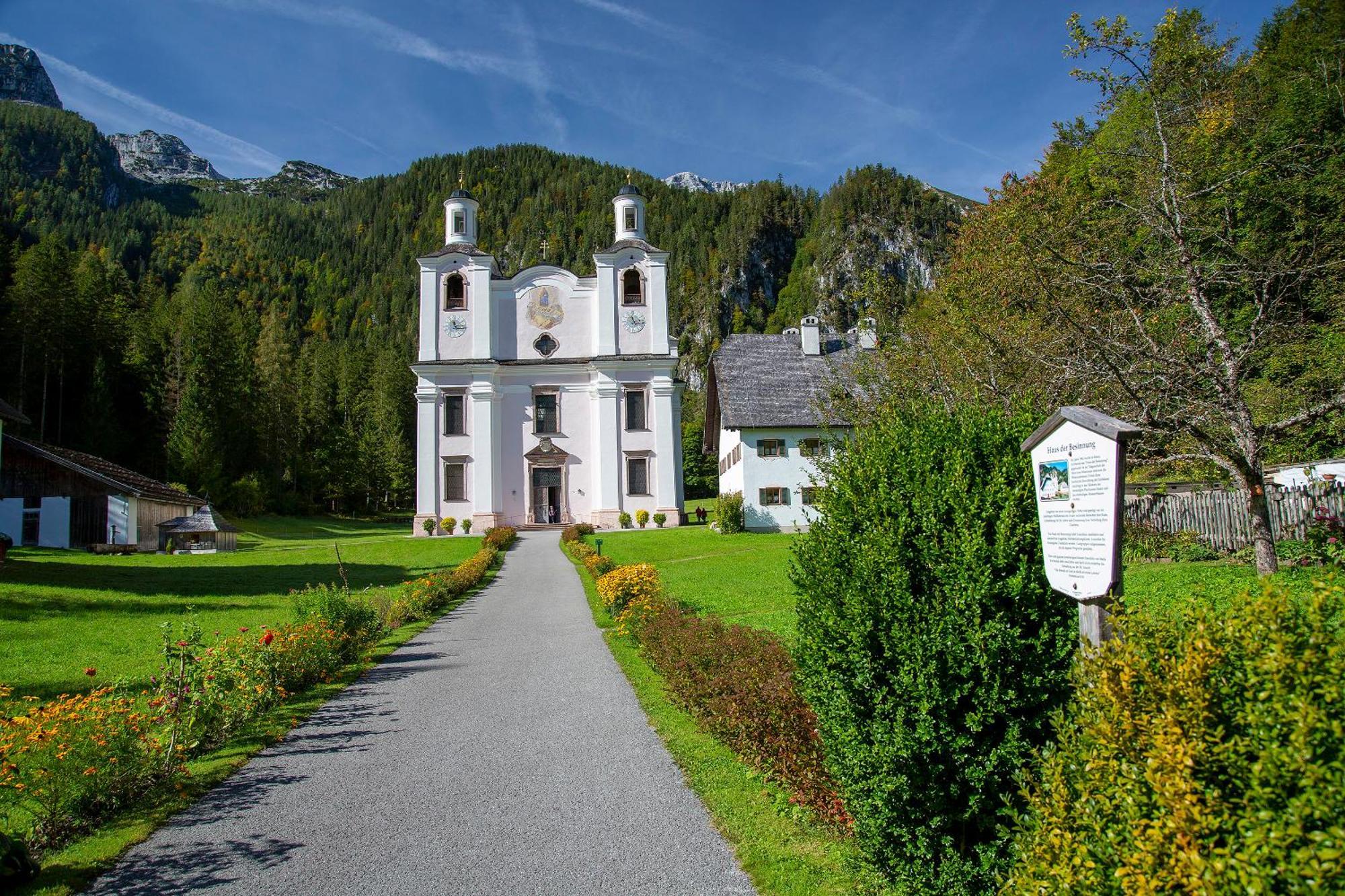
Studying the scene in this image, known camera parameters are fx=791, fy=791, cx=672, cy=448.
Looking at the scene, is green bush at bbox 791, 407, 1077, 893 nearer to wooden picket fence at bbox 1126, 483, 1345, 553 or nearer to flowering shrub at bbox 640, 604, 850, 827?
flowering shrub at bbox 640, 604, 850, 827

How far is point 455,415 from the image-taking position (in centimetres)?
4538

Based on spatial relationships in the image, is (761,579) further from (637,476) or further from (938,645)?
(637,476)

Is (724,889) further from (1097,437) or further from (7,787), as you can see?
(7,787)

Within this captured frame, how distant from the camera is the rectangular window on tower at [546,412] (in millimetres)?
46625

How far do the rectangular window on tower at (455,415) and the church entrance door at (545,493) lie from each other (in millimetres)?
4816

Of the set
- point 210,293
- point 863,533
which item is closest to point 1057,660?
point 863,533

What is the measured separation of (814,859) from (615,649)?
7.73 meters

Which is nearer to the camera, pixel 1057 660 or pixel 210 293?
pixel 1057 660

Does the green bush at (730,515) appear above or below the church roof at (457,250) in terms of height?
below

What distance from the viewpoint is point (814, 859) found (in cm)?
499

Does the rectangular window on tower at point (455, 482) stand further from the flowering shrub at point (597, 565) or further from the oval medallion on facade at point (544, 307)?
the flowering shrub at point (597, 565)

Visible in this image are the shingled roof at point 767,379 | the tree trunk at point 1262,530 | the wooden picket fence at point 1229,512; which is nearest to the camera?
the tree trunk at point 1262,530

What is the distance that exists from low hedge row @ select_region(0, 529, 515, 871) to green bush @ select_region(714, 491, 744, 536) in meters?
24.7

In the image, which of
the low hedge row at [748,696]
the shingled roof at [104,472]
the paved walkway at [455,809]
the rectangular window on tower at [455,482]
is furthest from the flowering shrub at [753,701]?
the rectangular window on tower at [455,482]
